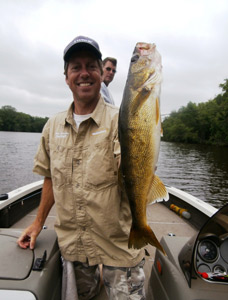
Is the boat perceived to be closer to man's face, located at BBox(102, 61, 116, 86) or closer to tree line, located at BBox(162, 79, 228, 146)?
man's face, located at BBox(102, 61, 116, 86)

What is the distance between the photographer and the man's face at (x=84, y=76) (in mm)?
1997

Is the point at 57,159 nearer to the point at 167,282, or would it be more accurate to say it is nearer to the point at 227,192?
the point at 167,282

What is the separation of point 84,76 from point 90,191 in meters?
1.05

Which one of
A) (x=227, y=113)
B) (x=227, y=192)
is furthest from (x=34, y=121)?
(x=227, y=192)

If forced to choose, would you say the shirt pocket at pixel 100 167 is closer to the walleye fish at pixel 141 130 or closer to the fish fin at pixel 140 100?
the walleye fish at pixel 141 130

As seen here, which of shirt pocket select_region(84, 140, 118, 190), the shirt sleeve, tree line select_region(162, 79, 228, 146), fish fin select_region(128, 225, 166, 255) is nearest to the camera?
fish fin select_region(128, 225, 166, 255)

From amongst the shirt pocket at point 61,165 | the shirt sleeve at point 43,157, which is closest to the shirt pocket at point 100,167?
the shirt pocket at point 61,165

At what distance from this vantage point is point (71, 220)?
2.00 metres

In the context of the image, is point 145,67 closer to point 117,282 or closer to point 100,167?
point 100,167

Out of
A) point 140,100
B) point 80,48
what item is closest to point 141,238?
point 140,100

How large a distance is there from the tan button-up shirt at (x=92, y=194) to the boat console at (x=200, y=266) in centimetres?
31

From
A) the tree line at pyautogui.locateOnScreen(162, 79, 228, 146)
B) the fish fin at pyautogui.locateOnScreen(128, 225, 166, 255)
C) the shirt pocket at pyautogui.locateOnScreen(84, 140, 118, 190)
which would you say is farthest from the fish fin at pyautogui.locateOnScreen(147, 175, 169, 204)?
the tree line at pyautogui.locateOnScreen(162, 79, 228, 146)

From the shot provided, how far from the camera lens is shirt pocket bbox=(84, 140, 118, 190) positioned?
188cm

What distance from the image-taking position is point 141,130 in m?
1.60
